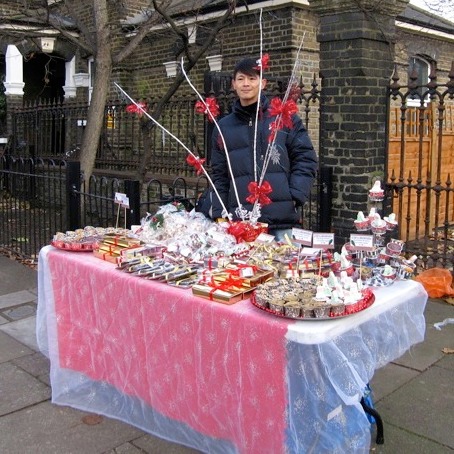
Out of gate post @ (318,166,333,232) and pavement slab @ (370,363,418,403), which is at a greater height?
gate post @ (318,166,333,232)

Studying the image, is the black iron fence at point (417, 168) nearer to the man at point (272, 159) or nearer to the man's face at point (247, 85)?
the man at point (272, 159)

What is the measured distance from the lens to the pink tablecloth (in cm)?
250

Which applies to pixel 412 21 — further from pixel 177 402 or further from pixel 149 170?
pixel 177 402

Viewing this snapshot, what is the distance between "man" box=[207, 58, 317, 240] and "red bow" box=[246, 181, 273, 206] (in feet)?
0.74

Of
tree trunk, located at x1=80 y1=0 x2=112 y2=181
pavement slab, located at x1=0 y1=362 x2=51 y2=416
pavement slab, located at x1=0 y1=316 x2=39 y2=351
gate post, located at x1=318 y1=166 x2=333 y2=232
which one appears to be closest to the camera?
pavement slab, located at x1=0 y1=362 x2=51 y2=416

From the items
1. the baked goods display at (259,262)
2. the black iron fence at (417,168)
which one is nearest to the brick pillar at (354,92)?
the black iron fence at (417,168)

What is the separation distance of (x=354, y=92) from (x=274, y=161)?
2.58 metres

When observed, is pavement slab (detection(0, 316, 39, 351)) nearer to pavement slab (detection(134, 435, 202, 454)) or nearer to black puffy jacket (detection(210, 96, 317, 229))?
pavement slab (detection(134, 435, 202, 454))

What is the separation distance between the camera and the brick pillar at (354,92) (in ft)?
19.3

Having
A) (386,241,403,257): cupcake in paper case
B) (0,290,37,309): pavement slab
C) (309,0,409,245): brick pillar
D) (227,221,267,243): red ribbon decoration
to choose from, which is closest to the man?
(227,221,267,243): red ribbon decoration

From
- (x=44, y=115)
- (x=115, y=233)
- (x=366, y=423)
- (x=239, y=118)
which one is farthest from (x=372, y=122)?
(x=44, y=115)

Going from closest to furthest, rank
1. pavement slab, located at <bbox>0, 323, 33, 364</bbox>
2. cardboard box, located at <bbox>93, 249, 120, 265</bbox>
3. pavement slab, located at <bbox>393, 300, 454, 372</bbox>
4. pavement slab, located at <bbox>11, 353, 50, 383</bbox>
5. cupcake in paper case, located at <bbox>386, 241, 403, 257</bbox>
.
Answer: cupcake in paper case, located at <bbox>386, 241, 403, 257</bbox> → cardboard box, located at <bbox>93, 249, 120, 265</bbox> → pavement slab, located at <bbox>11, 353, 50, 383</bbox> → pavement slab, located at <bbox>393, 300, 454, 372</bbox> → pavement slab, located at <bbox>0, 323, 33, 364</bbox>

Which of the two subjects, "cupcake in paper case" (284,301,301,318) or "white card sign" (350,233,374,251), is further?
"white card sign" (350,233,374,251)

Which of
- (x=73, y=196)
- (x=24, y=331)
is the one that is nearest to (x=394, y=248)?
(x=24, y=331)
